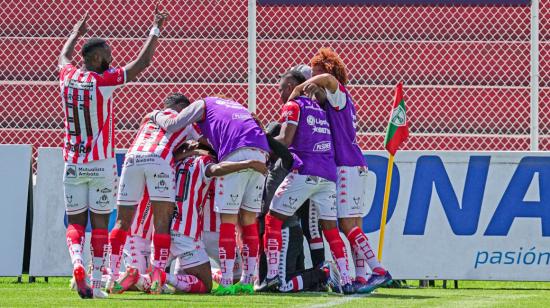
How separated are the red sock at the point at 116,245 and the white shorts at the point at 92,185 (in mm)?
424

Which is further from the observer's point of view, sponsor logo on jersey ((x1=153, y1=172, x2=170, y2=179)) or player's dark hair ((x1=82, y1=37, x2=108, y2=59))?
sponsor logo on jersey ((x1=153, y1=172, x2=170, y2=179))

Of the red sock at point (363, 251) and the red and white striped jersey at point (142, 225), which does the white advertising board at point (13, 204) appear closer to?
the red and white striped jersey at point (142, 225)

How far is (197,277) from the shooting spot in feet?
29.0

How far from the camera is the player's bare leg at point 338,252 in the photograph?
8.77 m

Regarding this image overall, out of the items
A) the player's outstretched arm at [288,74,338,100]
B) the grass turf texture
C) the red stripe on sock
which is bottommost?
the grass turf texture

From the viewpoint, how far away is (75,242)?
8234 millimetres

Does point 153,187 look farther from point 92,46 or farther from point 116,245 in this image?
point 92,46

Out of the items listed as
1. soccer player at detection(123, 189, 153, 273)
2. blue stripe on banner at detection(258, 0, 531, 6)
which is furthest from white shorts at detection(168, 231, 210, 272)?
blue stripe on banner at detection(258, 0, 531, 6)

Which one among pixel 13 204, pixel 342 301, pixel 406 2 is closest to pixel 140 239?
pixel 13 204

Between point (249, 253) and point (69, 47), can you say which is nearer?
point (69, 47)

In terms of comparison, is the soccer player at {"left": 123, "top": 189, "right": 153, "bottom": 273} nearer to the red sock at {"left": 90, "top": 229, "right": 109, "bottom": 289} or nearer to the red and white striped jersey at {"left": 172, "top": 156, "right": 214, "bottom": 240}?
the red and white striped jersey at {"left": 172, "top": 156, "right": 214, "bottom": 240}

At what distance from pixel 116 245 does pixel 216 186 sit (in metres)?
0.83

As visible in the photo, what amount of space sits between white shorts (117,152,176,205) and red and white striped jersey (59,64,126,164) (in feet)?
1.51

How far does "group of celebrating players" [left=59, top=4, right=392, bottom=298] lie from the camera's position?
8312mm
